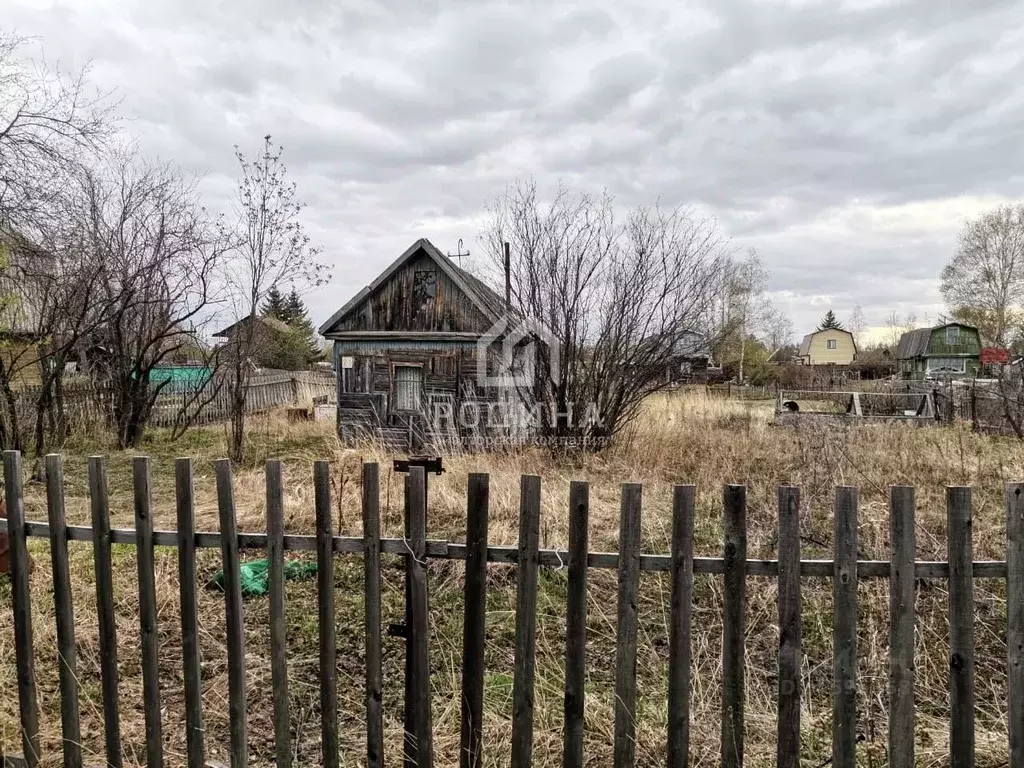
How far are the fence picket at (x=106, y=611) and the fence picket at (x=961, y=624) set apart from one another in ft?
9.58

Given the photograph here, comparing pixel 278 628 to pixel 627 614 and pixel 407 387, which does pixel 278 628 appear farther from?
pixel 407 387

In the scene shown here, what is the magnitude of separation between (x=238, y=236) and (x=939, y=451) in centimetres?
1237

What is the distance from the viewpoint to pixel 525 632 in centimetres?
205

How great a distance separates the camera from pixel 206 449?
12.0m

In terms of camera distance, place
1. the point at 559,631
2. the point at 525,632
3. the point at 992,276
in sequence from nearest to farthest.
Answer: the point at 525,632 < the point at 559,631 < the point at 992,276

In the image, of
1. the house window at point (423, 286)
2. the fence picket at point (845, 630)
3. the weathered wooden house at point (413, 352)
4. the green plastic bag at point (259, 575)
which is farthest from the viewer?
the house window at point (423, 286)

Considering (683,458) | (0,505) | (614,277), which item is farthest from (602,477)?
(0,505)

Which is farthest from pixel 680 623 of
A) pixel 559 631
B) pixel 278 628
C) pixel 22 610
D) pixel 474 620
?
pixel 22 610

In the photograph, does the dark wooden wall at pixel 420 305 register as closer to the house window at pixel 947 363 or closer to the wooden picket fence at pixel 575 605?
the wooden picket fence at pixel 575 605

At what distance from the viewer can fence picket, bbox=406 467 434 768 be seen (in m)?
2.05

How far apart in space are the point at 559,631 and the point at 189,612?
7.22 ft

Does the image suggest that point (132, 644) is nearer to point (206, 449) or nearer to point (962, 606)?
point (962, 606)

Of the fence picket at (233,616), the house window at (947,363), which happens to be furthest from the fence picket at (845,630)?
the house window at (947,363)

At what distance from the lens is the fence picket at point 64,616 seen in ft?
7.50
